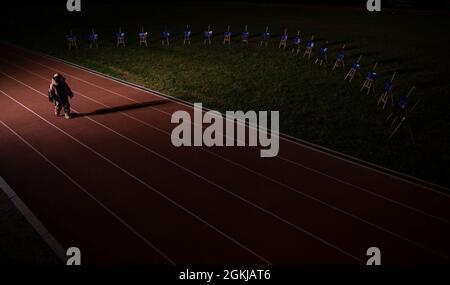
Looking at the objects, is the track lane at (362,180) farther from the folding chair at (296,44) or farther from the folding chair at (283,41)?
the folding chair at (283,41)

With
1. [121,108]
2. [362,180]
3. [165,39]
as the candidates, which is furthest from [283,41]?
[362,180]

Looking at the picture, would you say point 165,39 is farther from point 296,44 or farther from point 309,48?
point 309,48

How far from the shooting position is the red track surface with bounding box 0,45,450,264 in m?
6.35

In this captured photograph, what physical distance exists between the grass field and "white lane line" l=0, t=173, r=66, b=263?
706cm

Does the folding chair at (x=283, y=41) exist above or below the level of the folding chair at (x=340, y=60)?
above

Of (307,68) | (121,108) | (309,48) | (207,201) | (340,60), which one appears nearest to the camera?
(207,201)

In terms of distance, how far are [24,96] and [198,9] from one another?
20.8 metres

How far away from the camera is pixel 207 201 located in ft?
25.1

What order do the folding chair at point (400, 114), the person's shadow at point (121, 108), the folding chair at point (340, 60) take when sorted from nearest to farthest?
1. the folding chair at point (400, 114)
2. the person's shadow at point (121, 108)
3. the folding chair at point (340, 60)

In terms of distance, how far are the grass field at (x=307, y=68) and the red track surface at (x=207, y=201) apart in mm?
1564

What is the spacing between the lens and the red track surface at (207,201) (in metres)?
6.35

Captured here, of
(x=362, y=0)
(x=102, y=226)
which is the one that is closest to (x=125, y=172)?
(x=102, y=226)

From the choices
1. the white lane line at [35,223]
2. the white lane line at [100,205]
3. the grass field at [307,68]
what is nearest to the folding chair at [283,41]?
the grass field at [307,68]

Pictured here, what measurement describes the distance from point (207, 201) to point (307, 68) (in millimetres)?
10480
